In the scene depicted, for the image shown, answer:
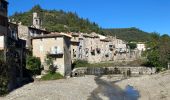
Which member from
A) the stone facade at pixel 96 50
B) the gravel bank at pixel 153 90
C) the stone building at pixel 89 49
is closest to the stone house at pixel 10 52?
the gravel bank at pixel 153 90

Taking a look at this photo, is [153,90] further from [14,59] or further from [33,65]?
[33,65]

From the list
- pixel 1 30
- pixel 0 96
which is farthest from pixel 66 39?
pixel 0 96

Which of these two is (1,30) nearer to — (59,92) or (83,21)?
(59,92)

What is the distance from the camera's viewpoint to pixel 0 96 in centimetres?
4612

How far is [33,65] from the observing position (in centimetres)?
7069

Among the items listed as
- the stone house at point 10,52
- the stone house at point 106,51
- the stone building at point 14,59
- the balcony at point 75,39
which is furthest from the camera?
the stone house at point 106,51

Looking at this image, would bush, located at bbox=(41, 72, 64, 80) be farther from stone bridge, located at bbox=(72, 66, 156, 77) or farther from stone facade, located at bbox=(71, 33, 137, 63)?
stone facade, located at bbox=(71, 33, 137, 63)

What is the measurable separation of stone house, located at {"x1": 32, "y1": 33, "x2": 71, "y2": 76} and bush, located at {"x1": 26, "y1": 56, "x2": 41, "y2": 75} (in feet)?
6.62

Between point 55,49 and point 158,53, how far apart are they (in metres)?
29.6

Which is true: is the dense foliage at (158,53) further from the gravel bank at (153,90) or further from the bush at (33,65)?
the bush at (33,65)

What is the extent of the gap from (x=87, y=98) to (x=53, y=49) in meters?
29.0

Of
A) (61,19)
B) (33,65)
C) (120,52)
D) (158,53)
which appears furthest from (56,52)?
(61,19)

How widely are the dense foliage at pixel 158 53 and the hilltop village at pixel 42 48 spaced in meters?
18.0

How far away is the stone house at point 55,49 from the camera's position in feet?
243
